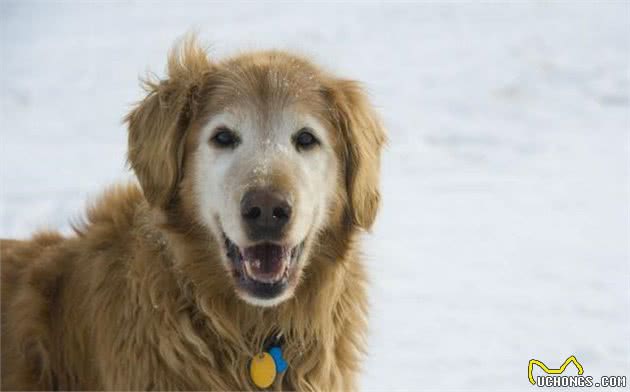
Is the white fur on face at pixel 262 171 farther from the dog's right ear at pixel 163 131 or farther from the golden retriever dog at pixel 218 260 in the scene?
Answer: the dog's right ear at pixel 163 131

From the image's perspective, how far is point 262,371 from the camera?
402 cm

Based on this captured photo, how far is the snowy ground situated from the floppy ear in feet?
1.61

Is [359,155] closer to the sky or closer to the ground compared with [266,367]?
closer to the sky

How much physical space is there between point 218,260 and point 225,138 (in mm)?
548

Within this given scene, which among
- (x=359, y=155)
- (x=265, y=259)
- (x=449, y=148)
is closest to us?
(x=265, y=259)

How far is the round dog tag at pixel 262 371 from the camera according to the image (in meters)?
4.00

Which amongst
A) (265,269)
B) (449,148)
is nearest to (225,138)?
(265,269)

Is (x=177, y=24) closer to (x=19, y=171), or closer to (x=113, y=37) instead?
(x=113, y=37)

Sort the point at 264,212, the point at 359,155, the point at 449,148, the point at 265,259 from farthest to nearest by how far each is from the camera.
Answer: the point at 449,148 → the point at 359,155 → the point at 265,259 → the point at 264,212

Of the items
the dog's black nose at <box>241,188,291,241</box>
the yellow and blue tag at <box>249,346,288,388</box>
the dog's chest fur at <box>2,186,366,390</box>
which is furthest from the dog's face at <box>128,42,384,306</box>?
the yellow and blue tag at <box>249,346,288,388</box>

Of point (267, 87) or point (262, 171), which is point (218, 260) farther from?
point (267, 87)

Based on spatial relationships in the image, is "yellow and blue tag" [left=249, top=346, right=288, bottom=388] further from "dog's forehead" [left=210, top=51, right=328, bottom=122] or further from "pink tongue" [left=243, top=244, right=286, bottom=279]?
"dog's forehead" [left=210, top=51, right=328, bottom=122]

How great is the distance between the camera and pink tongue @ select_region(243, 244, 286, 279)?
12.4 ft

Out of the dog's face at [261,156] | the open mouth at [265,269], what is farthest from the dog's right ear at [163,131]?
the open mouth at [265,269]
